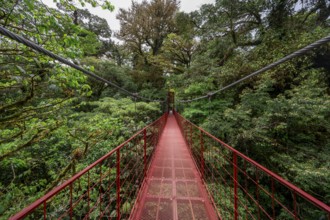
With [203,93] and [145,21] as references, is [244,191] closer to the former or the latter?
[203,93]

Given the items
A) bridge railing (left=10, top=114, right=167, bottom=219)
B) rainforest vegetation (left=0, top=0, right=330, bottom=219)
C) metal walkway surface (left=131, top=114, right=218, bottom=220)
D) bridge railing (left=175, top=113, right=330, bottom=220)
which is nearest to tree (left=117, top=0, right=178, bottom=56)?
rainforest vegetation (left=0, top=0, right=330, bottom=219)

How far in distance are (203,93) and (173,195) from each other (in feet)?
16.0

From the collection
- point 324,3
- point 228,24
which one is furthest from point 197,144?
point 324,3

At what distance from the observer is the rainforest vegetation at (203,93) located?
1.61m

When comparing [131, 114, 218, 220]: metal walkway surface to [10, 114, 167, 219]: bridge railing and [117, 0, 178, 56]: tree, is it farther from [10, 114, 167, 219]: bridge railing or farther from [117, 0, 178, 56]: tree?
[117, 0, 178, 56]: tree

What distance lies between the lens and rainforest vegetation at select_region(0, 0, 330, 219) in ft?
5.27

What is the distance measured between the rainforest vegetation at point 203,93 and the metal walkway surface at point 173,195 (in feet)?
3.55

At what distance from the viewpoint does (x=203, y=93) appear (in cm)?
604

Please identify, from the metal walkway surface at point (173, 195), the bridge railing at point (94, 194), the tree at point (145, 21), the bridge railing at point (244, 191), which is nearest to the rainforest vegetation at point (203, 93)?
the bridge railing at point (94, 194)

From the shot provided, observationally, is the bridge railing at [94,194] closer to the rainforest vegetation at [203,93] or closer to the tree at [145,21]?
the rainforest vegetation at [203,93]

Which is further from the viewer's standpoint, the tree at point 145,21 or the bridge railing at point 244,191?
the tree at point 145,21

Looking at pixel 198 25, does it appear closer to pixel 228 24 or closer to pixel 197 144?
pixel 228 24

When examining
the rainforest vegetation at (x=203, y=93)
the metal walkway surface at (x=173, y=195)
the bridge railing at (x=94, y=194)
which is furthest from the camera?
the rainforest vegetation at (x=203, y=93)

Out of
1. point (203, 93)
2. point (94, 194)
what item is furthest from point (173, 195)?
point (203, 93)
